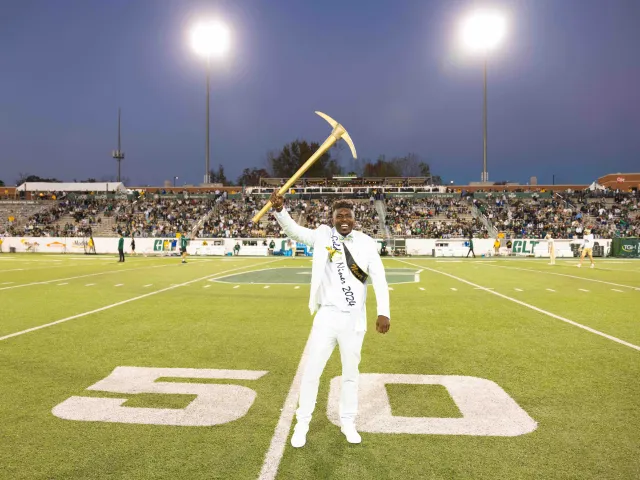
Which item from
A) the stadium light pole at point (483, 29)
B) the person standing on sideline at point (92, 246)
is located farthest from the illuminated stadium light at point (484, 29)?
the person standing on sideline at point (92, 246)

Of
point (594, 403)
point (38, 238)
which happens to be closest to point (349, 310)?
point (594, 403)

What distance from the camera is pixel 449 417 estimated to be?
166 inches

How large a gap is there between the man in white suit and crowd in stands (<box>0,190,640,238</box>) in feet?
126

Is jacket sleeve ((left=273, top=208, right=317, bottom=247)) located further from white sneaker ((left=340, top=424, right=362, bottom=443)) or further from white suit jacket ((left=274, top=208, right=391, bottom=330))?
white sneaker ((left=340, top=424, right=362, bottom=443))

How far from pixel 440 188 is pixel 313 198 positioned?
Result: 591 inches

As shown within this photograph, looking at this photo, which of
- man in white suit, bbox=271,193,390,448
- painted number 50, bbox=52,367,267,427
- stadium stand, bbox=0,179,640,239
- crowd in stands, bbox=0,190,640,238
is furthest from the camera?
stadium stand, bbox=0,179,640,239

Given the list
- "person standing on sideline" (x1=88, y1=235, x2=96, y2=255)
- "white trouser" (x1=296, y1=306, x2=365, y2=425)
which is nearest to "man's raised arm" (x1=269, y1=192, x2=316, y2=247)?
"white trouser" (x1=296, y1=306, x2=365, y2=425)

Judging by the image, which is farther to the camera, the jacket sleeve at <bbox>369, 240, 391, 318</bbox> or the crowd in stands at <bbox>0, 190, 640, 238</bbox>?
the crowd in stands at <bbox>0, 190, 640, 238</bbox>

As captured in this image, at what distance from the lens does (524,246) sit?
38156mm

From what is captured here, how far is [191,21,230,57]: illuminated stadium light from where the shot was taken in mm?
45219

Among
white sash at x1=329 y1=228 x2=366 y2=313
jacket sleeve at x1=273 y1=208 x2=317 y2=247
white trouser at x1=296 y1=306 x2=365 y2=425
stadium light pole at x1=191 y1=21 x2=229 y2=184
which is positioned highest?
stadium light pole at x1=191 y1=21 x2=229 y2=184

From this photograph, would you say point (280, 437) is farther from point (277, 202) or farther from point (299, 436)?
point (277, 202)

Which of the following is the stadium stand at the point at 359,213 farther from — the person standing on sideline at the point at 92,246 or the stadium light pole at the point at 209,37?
the stadium light pole at the point at 209,37

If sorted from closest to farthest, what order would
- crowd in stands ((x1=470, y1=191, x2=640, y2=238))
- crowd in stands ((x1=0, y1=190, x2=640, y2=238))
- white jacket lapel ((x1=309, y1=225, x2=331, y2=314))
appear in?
white jacket lapel ((x1=309, y1=225, x2=331, y2=314)) < crowd in stands ((x1=470, y1=191, x2=640, y2=238)) < crowd in stands ((x1=0, y1=190, x2=640, y2=238))
